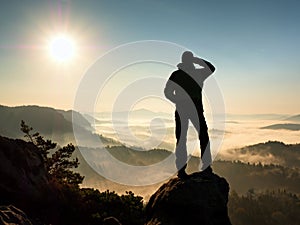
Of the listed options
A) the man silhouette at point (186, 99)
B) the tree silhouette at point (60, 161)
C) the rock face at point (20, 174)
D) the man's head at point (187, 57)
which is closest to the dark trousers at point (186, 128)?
the man silhouette at point (186, 99)

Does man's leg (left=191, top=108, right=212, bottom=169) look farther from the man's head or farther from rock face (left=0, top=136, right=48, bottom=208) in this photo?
rock face (left=0, top=136, right=48, bottom=208)

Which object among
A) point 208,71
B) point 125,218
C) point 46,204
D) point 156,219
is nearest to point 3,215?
point 156,219

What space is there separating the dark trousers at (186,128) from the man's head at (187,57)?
5.88 ft

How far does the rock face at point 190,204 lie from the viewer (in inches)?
443

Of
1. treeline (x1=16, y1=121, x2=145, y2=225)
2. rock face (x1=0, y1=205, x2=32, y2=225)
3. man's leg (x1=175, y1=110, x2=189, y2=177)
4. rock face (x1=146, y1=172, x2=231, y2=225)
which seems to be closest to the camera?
rock face (x1=0, y1=205, x2=32, y2=225)

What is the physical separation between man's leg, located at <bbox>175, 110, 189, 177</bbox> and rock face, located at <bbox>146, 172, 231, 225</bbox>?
61cm

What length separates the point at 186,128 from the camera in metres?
12.6

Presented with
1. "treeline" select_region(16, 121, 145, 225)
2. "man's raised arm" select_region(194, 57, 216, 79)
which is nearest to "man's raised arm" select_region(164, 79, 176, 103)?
"man's raised arm" select_region(194, 57, 216, 79)

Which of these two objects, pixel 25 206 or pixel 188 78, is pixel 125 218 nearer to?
pixel 25 206

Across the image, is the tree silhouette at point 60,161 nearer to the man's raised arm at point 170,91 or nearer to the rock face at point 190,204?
the rock face at point 190,204

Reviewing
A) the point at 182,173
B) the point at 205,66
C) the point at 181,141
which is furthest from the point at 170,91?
the point at 182,173

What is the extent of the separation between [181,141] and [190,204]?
2.63 metres

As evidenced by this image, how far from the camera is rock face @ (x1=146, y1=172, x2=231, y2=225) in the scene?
11.2 meters

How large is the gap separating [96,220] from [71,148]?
63.4 ft
